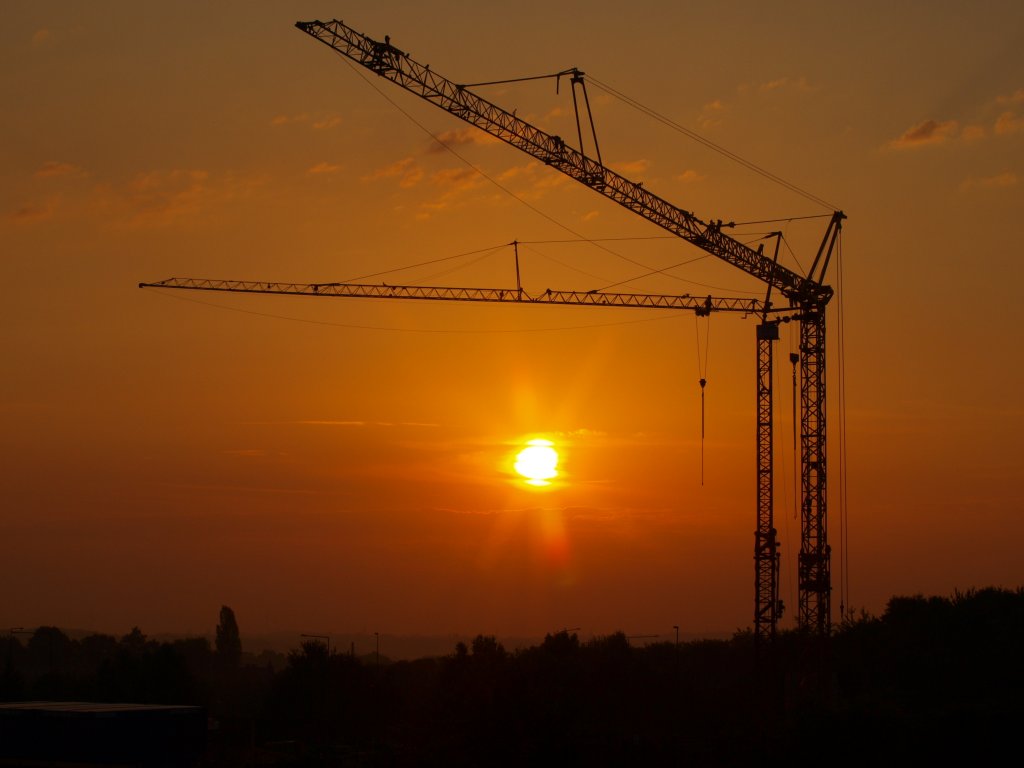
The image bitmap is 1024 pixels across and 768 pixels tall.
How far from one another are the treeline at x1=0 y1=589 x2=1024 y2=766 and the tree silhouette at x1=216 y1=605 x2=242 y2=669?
54.2 m

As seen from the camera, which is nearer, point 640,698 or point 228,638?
point 640,698

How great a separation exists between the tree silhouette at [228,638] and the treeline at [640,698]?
54.2 meters

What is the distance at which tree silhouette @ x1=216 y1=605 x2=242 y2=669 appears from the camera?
181 m

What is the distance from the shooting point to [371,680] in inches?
3799

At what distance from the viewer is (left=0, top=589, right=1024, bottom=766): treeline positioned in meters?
60.8

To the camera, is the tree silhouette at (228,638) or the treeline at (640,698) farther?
the tree silhouette at (228,638)

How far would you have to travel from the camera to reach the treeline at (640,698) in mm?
60812

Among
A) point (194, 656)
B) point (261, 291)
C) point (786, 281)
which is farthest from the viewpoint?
point (194, 656)

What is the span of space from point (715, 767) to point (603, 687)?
37.1m

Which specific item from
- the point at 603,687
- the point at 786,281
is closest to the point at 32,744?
the point at 603,687

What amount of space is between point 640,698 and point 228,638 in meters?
102

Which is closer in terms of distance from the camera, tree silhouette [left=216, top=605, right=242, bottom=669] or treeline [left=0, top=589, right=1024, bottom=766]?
treeline [left=0, top=589, right=1024, bottom=766]

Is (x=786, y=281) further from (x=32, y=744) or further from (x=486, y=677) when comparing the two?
(x=32, y=744)

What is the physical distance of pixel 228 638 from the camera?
183 metres
